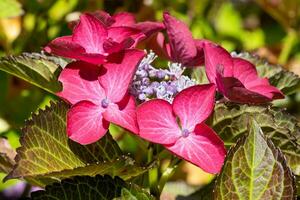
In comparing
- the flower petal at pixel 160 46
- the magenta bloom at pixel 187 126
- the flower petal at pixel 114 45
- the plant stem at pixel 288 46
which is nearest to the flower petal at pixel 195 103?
the magenta bloom at pixel 187 126

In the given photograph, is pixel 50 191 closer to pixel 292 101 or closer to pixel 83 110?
pixel 83 110

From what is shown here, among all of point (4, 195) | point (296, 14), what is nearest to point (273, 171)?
point (4, 195)

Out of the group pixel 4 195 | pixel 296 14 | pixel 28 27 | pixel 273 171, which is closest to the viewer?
pixel 273 171

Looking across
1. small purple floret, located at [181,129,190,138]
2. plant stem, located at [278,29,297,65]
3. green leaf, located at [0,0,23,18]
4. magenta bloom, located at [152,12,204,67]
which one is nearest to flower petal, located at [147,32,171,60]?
magenta bloom, located at [152,12,204,67]

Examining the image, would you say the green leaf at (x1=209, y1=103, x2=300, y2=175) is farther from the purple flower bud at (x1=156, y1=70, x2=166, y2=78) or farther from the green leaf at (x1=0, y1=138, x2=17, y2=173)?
the green leaf at (x1=0, y1=138, x2=17, y2=173)

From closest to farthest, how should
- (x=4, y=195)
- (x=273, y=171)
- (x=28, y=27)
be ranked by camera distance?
1. (x=273, y=171)
2. (x=4, y=195)
3. (x=28, y=27)

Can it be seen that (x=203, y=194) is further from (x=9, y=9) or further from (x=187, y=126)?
(x=9, y=9)
